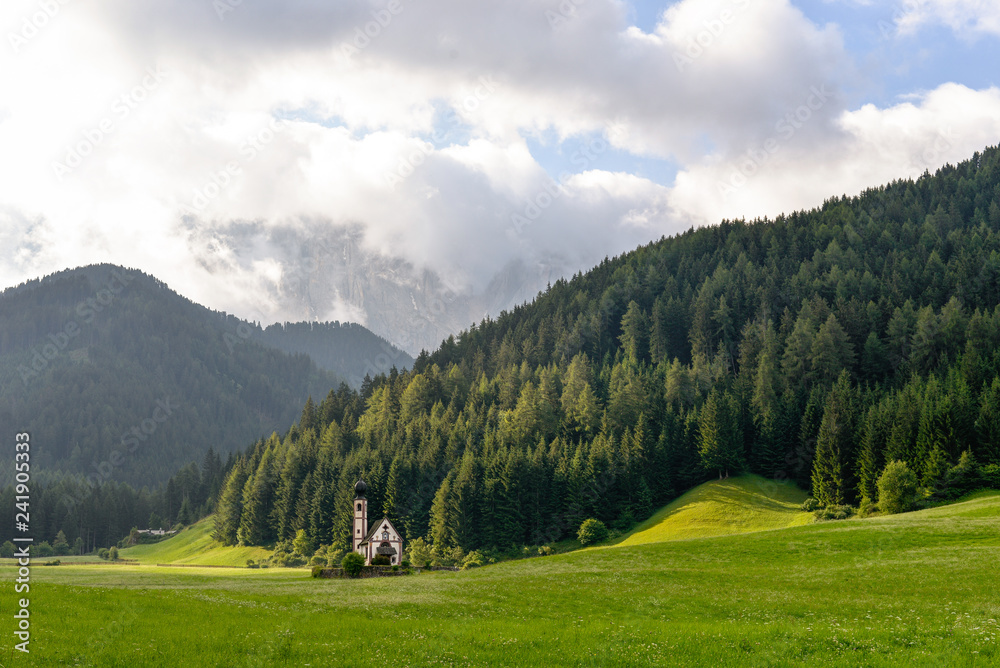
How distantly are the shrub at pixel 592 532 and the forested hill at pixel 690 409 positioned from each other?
567cm

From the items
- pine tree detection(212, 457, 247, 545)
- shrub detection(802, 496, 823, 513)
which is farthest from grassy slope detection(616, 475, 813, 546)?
pine tree detection(212, 457, 247, 545)

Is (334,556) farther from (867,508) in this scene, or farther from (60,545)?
(60,545)

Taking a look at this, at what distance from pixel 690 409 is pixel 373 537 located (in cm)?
6428

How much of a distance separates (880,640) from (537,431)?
371ft

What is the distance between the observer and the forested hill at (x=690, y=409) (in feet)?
347

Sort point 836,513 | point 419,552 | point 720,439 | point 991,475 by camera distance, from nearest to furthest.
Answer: point 991,475 → point 836,513 → point 419,552 → point 720,439

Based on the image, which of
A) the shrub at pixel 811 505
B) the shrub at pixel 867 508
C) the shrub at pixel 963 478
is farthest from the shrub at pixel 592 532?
the shrub at pixel 963 478

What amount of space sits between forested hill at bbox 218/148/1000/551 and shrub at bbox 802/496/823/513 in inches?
51.3

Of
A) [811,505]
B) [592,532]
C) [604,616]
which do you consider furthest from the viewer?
[592,532]

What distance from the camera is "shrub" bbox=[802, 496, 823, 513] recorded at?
97688 millimetres

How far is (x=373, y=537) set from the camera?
106 meters

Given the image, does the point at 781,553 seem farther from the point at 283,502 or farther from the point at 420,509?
the point at 283,502

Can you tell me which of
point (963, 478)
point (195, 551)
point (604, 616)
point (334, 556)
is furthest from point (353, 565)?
point (195, 551)

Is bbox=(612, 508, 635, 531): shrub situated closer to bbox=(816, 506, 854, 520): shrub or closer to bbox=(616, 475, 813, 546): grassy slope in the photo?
bbox=(616, 475, 813, 546): grassy slope
